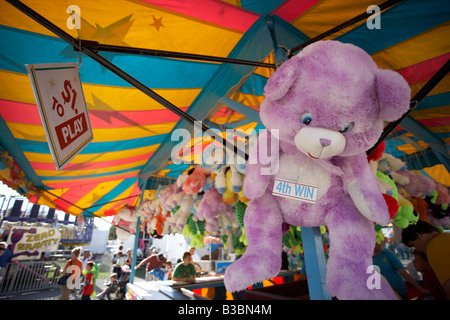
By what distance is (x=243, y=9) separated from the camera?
1.39 metres

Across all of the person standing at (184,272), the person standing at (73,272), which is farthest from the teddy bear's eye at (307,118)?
the person standing at (73,272)

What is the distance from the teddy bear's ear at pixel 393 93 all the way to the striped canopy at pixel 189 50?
24.6 inches

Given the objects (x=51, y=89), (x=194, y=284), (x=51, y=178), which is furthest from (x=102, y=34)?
(x=194, y=284)

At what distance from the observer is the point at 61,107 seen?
3.07 ft

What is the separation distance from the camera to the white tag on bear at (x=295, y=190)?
2.53 feet

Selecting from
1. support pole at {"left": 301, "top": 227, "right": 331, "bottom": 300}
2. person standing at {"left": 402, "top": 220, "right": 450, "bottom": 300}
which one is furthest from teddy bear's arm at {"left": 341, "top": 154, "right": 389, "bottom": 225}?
person standing at {"left": 402, "top": 220, "right": 450, "bottom": 300}

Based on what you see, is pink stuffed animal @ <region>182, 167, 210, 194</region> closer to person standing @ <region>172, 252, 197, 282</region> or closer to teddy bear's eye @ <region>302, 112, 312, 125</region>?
teddy bear's eye @ <region>302, 112, 312, 125</region>

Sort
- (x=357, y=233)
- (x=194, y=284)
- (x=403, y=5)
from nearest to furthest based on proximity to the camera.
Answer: (x=357, y=233)
(x=403, y=5)
(x=194, y=284)

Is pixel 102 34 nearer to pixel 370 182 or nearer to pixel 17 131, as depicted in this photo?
pixel 17 131

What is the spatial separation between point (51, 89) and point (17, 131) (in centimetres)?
183

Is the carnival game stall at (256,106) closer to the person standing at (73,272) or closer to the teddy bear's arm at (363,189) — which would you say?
the teddy bear's arm at (363,189)

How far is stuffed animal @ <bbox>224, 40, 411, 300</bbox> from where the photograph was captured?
64cm

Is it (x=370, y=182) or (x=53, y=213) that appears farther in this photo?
(x=53, y=213)

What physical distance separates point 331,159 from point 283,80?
14.8 inches
